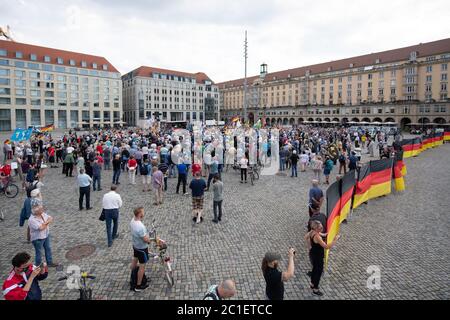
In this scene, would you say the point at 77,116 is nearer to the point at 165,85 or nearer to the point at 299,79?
the point at 165,85

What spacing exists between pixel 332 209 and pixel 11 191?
45.4 feet

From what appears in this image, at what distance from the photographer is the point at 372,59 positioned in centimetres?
8325

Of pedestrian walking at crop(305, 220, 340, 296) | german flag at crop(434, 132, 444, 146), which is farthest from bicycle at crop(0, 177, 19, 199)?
german flag at crop(434, 132, 444, 146)

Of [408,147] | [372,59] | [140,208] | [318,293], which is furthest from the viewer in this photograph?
[372,59]

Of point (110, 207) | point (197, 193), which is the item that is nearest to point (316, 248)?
point (197, 193)

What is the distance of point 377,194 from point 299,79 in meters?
98.3

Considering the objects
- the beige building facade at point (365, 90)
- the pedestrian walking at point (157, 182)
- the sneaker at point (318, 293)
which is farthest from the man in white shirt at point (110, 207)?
the beige building facade at point (365, 90)

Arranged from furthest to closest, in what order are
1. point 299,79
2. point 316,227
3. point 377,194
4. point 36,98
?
point 299,79
point 36,98
point 377,194
point 316,227

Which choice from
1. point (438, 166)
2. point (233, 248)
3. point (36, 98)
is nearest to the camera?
point (233, 248)

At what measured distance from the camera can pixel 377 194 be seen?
12.0 m

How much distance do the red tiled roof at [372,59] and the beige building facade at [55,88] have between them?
215 ft

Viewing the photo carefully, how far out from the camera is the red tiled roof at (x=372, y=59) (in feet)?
229

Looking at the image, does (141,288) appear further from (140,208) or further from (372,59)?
(372,59)

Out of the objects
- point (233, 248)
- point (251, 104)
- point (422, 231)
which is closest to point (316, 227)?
point (233, 248)
